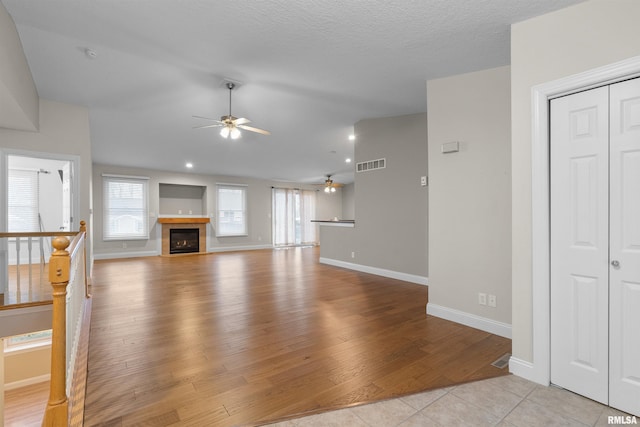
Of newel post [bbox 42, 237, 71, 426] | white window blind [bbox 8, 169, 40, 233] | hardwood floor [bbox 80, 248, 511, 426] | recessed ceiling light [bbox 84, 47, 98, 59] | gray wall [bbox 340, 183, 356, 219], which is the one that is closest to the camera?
newel post [bbox 42, 237, 71, 426]

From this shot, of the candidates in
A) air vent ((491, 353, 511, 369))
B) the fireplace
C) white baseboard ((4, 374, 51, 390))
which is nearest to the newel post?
air vent ((491, 353, 511, 369))

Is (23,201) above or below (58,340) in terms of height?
above

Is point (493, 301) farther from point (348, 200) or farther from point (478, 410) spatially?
point (348, 200)

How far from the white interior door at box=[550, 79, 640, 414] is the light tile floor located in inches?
7.3

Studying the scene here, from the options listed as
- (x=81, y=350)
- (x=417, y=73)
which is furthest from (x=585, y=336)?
(x=81, y=350)

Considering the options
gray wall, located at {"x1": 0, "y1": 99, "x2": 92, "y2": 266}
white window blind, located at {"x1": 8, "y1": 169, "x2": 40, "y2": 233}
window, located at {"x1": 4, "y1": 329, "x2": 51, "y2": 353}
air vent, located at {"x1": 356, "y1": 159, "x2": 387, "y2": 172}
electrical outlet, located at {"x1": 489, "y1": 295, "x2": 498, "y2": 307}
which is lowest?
window, located at {"x1": 4, "y1": 329, "x2": 51, "y2": 353}

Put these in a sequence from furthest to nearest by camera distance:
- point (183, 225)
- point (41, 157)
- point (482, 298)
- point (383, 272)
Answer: point (183, 225) < point (383, 272) < point (41, 157) < point (482, 298)

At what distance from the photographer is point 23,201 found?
20.9 feet

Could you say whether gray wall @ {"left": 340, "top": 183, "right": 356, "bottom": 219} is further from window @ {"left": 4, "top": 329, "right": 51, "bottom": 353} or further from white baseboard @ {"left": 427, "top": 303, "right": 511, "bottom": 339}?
window @ {"left": 4, "top": 329, "right": 51, "bottom": 353}

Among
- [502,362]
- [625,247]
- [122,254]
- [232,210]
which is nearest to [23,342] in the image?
[122,254]

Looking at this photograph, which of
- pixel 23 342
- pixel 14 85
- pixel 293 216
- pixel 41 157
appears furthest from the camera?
pixel 293 216

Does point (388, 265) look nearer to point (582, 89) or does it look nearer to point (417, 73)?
point (417, 73)

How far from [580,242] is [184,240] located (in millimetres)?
9735

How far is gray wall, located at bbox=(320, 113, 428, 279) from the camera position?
482 centimetres
